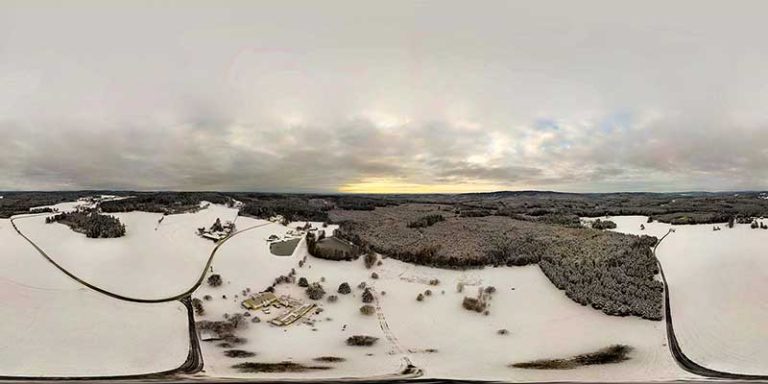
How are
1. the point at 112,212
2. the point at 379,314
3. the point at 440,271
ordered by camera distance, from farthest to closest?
the point at 112,212, the point at 440,271, the point at 379,314

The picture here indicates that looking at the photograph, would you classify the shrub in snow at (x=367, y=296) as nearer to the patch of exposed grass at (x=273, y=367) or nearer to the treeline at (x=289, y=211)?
the patch of exposed grass at (x=273, y=367)

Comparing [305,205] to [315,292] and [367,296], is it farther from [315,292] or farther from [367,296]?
[367,296]

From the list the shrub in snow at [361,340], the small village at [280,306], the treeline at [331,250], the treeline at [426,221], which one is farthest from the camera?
the treeline at [426,221]

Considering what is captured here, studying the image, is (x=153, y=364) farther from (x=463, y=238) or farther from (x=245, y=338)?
(x=463, y=238)

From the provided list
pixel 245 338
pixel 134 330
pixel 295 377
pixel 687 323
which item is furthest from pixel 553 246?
pixel 134 330

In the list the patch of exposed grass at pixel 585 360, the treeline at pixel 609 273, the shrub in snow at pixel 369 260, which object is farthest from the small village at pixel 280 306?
the treeline at pixel 609 273

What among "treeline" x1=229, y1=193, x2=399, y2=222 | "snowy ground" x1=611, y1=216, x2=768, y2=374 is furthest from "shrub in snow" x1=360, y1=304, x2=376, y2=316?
Result: "treeline" x1=229, y1=193, x2=399, y2=222

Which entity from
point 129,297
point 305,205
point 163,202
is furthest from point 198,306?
point 305,205
